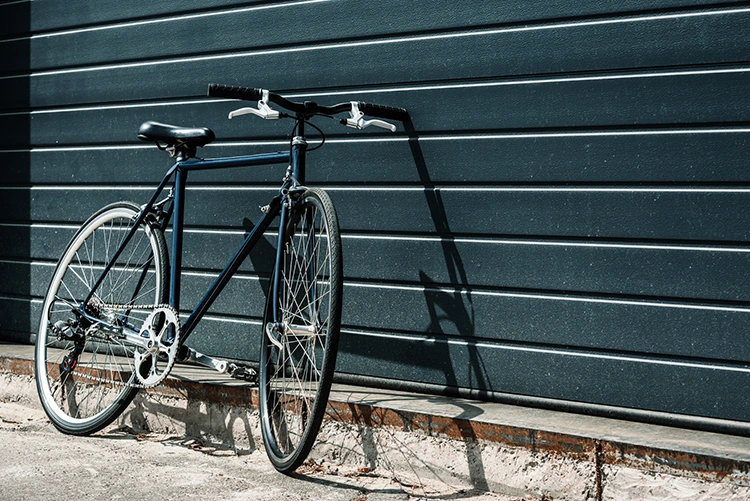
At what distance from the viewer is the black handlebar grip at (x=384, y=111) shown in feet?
10.8

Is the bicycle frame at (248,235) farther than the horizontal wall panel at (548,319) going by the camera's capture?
Yes

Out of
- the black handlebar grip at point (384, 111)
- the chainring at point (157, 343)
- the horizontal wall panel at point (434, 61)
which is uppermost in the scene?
the horizontal wall panel at point (434, 61)

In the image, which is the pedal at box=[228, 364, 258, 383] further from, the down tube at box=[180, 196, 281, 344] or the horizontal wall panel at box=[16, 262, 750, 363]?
the horizontal wall panel at box=[16, 262, 750, 363]

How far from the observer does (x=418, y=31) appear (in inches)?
140

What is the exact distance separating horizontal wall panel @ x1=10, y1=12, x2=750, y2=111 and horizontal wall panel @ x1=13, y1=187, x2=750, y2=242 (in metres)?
0.39

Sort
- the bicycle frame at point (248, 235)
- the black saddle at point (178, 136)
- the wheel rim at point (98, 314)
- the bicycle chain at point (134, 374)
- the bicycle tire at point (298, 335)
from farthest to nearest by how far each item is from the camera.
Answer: the wheel rim at point (98, 314), the black saddle at point (178, 136), the bicycle chain at point (134, 374), the bicycle frame at point (248, 235), the bicycle tire at point (298, 335)

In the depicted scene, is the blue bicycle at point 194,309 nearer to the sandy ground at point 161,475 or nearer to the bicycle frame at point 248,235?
the bicycle frame at point 248,235

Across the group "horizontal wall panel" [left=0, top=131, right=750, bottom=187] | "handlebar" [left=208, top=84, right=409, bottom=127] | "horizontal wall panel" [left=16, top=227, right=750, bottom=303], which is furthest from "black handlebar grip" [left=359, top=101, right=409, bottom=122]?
"horizontal wall panel" [left=16, top=227, right=750, bottom=303]

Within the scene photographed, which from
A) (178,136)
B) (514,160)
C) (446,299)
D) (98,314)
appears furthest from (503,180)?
(98,314)

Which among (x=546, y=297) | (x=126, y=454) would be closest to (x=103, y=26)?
(x=126, y=454)

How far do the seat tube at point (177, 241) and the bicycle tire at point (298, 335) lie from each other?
19.3 inches

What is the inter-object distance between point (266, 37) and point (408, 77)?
776 millimetres

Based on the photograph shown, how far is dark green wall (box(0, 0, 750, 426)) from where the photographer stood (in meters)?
3.03

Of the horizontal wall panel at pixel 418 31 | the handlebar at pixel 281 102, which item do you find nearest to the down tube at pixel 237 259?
the handlebar at pixel 281 102
